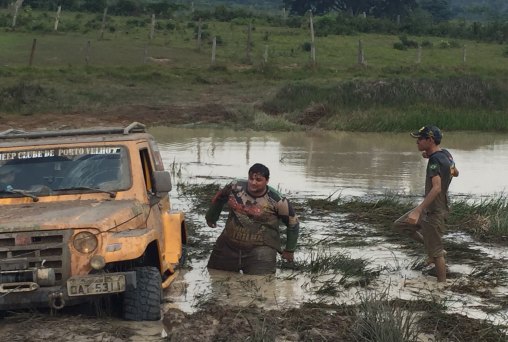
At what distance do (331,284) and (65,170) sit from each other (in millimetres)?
2695

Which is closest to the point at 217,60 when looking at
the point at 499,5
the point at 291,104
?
the point at 291,104

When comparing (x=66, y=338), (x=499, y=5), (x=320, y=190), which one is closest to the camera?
(x=66, y=338)

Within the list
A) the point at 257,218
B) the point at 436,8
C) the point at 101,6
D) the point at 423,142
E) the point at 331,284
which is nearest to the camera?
the point at 331,284

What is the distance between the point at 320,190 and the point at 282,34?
→ 34010mm

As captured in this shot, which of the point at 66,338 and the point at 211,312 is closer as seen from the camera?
the point at 66,338

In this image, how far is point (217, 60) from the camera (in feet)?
130

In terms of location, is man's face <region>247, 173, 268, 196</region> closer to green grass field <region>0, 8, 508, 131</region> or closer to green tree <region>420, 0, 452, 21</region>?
green grass field <region>0, 8, 508, 131</region>

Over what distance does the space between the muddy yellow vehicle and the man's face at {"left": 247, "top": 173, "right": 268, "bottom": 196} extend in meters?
0.75

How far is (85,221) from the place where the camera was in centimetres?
727

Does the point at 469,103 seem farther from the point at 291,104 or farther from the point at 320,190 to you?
the point at 320,190

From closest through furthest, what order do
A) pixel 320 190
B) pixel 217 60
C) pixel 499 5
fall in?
pixel 320 190, pixel 217 60, pixel 499 5

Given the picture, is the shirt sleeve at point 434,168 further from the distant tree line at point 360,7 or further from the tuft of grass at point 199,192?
the distant tree line at point 360,7

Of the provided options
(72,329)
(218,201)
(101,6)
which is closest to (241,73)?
(101,6)

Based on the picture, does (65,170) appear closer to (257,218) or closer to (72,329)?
(72,329)
